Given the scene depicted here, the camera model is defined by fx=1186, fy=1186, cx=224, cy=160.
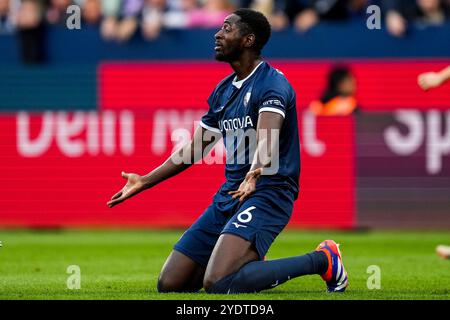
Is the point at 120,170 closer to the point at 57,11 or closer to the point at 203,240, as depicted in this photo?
the point at 57,11

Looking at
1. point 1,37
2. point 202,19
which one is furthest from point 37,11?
point 202,19

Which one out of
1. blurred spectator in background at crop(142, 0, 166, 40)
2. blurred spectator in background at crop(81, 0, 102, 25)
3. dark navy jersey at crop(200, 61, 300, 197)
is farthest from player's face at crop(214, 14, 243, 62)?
blurred spectator in background at crop(81, 0, 102, 25)

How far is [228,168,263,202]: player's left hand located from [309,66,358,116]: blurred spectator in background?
24.9 feet

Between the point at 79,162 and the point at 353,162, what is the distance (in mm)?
3702

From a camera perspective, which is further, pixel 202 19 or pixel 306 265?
pixel 202 19

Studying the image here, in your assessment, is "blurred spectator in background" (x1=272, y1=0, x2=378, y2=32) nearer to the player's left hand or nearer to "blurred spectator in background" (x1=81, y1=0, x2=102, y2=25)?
"blurred spectator in background" (x1=81, y1=0, x2=102, y2=25)

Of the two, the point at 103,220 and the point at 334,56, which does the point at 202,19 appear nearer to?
the point at 334,56

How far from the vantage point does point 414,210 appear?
15.7 metres

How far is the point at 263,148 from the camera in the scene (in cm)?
880

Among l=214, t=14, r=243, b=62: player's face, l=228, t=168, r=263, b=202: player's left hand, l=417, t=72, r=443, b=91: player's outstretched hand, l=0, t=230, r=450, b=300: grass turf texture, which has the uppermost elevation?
l=214, t=14, r=243, b=62: player's face

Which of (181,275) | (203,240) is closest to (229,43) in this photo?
(203,240)

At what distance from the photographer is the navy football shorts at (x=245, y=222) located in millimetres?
9109

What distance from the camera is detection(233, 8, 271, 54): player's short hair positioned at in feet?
31.0


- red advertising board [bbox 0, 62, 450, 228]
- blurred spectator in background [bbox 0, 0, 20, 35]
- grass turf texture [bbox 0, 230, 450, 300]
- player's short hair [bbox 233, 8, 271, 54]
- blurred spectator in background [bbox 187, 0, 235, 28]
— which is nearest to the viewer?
grass turf texture [bbox 0, 230, 450, 300]
